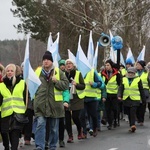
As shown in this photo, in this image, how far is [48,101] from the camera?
9.06 metres

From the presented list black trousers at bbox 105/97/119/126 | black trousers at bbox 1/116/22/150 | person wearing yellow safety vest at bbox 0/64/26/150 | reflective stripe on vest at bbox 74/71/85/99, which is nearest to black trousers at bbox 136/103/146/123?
black trousers at bbox 105/97/119/126

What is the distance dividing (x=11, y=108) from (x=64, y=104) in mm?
1304

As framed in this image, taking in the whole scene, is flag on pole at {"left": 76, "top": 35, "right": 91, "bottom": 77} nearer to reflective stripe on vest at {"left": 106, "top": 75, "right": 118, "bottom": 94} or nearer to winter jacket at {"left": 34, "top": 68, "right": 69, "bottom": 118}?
reflective stripe on vest at {"left": 106, "top": 75, "right": 118, "bottom": 94}

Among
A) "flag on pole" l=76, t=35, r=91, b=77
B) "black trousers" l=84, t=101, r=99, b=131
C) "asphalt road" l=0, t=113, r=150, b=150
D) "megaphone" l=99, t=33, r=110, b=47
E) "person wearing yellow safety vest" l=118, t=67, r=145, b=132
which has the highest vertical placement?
"megaphone" l=99, t=33, r=110, b=47

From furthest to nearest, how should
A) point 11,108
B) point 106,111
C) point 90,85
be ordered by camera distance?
1. point 106,111
2. point 90,85
3. point 11,108

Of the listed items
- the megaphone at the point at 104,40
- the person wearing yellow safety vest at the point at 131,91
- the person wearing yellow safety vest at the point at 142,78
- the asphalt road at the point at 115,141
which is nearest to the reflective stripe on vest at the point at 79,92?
the asphalt road at the point at 115,141

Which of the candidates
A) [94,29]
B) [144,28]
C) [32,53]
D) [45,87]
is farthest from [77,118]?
[32,53]

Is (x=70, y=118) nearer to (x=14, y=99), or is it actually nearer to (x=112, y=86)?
(x=14, y=99)

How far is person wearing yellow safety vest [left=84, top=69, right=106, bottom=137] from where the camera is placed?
1192 centimetres

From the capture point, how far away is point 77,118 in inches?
439

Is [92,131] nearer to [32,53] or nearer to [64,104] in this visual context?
[64,104]

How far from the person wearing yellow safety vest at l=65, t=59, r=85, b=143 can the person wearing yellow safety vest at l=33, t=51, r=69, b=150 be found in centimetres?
166

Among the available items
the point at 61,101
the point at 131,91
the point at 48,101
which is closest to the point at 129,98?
the point at 131,91

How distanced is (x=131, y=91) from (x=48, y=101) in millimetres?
4382
